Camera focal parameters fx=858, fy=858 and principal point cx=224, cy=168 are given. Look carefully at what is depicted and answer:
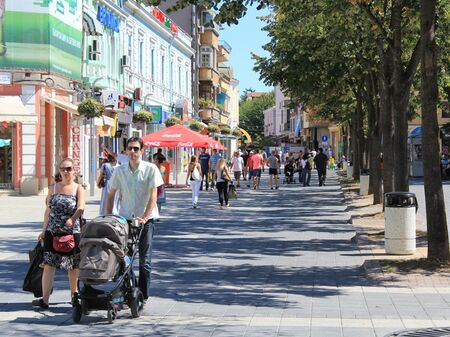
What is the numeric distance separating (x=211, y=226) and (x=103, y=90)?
16724mm

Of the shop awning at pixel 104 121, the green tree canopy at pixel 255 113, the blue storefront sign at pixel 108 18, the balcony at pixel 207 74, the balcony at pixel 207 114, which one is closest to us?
the shop awning at pixel 104 121

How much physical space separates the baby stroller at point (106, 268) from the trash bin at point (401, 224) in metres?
5.22

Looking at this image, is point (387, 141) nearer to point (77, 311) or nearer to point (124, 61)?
point (77, 311)

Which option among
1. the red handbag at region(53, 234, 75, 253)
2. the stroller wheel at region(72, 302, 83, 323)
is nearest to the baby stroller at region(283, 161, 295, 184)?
the red handbag at region(53, 234, 75, 253)

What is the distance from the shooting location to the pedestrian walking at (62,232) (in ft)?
29.5

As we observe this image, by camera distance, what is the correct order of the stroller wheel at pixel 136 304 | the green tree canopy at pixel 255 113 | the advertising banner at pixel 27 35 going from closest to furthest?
the stroller wheel at pixel 136 304, the advertising banner at pixel 27 35, the green tree canopy at pixel 255 113

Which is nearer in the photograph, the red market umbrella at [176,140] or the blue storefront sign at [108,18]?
the red market umbrella at [176,140]

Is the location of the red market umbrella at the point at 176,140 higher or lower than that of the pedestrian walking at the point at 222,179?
higher

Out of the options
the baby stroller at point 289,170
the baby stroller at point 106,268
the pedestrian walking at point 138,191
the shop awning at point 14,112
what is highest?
the shop awning at point 14,112

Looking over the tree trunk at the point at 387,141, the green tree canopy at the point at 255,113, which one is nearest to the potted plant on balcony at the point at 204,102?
the tree trunk at the point at 387,141

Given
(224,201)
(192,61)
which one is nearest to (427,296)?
(224,201)

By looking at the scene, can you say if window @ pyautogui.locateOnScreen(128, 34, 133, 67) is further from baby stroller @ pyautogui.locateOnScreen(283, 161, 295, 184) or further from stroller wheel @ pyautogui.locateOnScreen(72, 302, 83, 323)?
stroller wheel @ pyautogui.locateOnScreen(72, 302, 83, 323)

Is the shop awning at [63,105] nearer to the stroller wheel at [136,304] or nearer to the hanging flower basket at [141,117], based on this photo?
the hanging flower basket at [141,117]

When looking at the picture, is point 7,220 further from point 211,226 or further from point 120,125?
point 120,125
